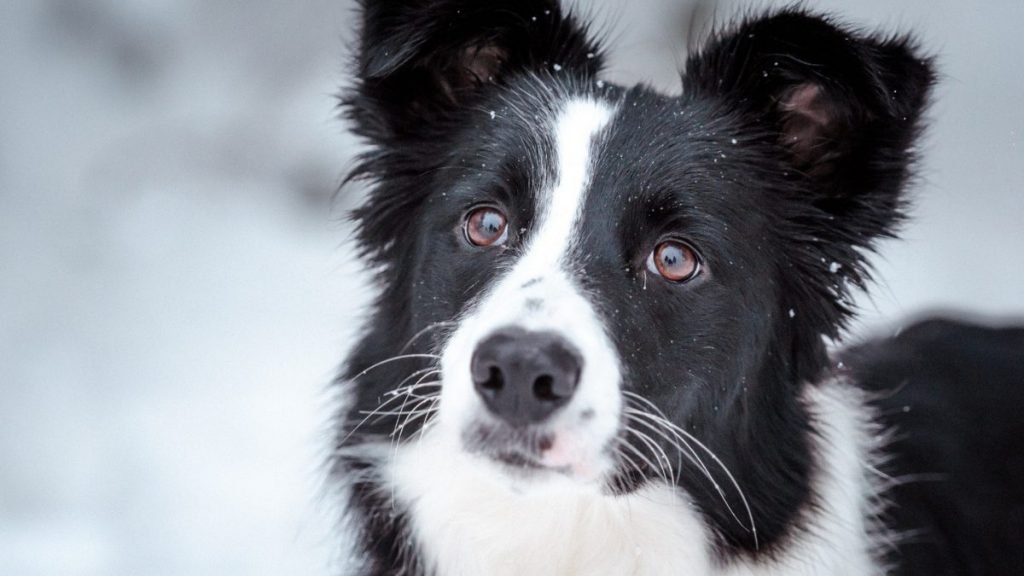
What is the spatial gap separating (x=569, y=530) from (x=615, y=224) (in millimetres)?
819

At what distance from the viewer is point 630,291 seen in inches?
108

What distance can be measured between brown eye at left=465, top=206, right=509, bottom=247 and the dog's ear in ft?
2.39

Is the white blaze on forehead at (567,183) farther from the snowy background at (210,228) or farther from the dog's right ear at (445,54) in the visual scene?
the snowy background at (210,228)

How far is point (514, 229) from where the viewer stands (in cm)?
286

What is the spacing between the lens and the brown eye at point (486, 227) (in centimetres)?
289

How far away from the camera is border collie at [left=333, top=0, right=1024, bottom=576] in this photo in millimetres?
2703

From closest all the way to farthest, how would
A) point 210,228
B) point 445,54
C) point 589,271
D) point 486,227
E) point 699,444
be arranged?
point 589,271 → point 699,444 → point 486,227 → point 445,54 → point 210,228

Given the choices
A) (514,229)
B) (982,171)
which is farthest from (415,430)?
(982,171)

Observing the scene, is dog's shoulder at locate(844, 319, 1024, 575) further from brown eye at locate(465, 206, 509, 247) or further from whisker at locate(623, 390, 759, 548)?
brown eye at locate(465, 206, 509, 247)

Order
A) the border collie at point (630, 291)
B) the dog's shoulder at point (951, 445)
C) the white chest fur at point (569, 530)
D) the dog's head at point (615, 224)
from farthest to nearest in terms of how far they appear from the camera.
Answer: the dog's shoulder at point (951, 445)
the white chest fur at point (569, 530)
the border collie at point (630, 291)
the dog's head at point (615, 224)

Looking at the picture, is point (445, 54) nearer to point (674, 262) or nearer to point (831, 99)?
point (674, 262)

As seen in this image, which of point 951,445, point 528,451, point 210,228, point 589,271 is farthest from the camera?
point 210,228

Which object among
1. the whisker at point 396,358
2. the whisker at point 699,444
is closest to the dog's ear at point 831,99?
the whisker at point 699,444

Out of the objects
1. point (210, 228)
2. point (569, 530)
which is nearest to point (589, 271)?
point (569, 530)
